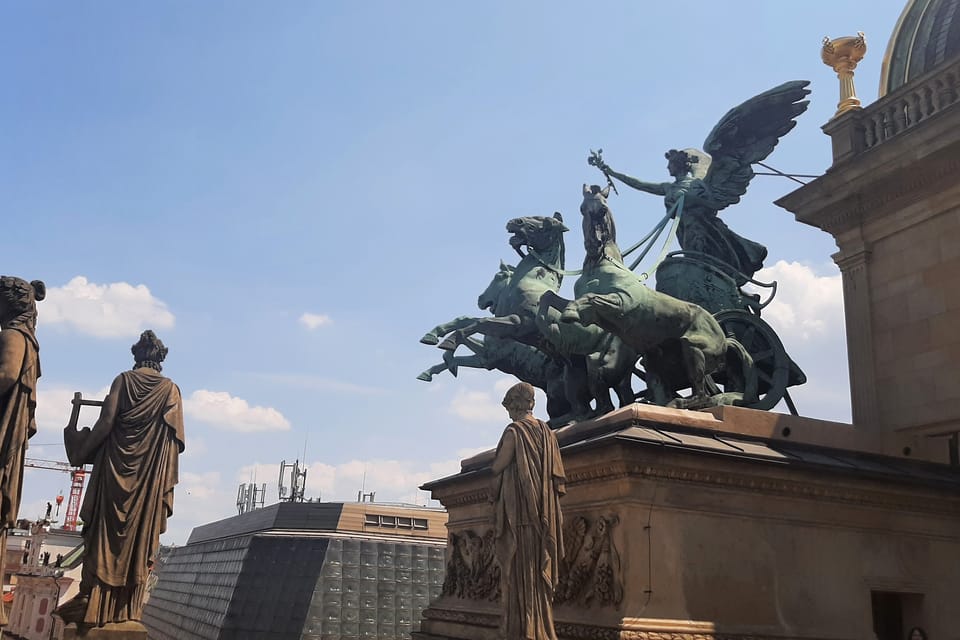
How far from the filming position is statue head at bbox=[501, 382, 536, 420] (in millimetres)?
9367

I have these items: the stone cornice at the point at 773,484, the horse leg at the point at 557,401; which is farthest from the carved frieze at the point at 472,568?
the horse leg at the point at 557,401

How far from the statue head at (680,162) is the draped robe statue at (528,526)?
956cm

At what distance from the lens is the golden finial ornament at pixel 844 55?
17.4m

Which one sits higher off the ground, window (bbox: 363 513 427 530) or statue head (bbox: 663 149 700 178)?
statue head (bbox: 663 149 700 178)

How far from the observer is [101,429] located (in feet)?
28.1

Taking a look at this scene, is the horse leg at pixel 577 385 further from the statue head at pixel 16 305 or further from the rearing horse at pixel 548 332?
the statue head at pixel 16 305

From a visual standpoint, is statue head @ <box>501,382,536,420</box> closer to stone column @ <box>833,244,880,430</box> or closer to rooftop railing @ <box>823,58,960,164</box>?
stone column @ <box>833,244,880,430</box>

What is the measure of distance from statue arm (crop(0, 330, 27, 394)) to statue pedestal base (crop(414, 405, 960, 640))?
640cm

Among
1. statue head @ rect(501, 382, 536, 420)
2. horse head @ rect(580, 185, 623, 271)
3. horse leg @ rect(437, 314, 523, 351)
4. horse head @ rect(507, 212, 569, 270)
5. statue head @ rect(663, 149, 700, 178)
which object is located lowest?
statue head @ rect(501, 382, 536, 420)

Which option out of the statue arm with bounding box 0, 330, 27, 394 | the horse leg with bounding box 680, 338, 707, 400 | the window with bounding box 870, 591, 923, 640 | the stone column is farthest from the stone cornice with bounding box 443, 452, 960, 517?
the statue arm with bounding box 0, 330, 27, 394

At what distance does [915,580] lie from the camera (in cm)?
1259

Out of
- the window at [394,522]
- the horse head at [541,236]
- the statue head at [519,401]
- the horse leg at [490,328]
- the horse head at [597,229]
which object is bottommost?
the statue head at [519,401]

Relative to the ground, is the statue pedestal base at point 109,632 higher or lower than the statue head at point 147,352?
lower

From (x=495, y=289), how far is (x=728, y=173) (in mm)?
4800
